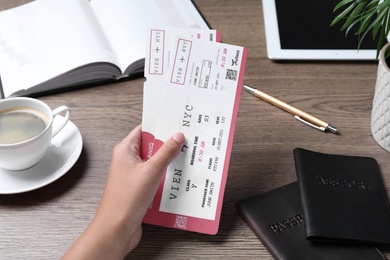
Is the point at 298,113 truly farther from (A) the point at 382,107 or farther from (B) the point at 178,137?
(B) the point at 178,137

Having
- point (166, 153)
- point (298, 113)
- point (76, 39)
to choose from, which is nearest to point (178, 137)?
point (166, 153)

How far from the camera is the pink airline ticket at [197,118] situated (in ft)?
2.62

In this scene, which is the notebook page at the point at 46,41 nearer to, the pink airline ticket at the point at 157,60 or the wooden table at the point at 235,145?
the wooden table at the point at 235,145

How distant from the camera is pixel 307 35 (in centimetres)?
114

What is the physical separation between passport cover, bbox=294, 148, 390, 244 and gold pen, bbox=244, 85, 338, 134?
0.09 meters

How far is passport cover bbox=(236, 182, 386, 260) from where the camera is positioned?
0.74 m

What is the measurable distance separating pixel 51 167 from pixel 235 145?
31cm

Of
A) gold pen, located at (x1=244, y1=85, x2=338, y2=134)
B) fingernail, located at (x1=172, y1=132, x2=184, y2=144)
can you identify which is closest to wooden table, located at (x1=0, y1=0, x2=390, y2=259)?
gold pen, located at (x1=244, y1=85, x2=338, y2=134)

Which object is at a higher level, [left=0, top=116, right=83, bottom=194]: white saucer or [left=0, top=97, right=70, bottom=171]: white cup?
[left=0, top=97, right=70, bottom=171]: white cup

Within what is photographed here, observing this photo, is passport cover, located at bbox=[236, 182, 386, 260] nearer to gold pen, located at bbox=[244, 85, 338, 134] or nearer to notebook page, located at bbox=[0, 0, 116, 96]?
gold pen, located at bbox=[244, 85, 338, 134]

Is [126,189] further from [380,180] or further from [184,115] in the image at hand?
[380,180]

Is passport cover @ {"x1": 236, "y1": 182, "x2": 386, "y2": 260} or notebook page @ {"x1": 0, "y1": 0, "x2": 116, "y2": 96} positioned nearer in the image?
passport cover @ {"x1": 236, "y1": 182, "x2": 386, "y2": 260}

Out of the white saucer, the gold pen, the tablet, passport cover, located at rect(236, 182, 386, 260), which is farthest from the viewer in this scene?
the tablet

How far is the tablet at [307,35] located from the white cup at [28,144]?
1.54ft
